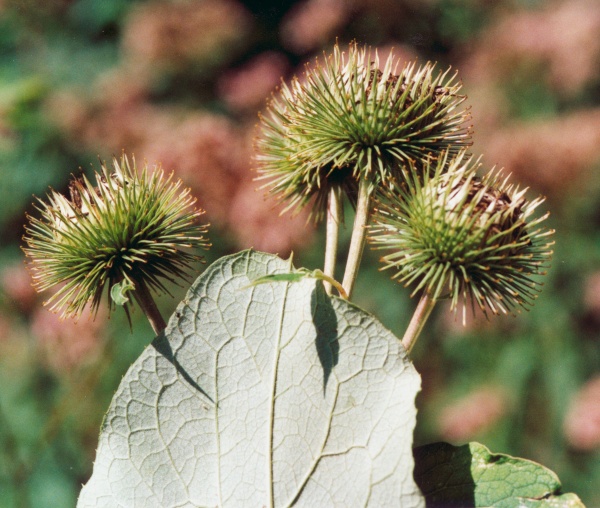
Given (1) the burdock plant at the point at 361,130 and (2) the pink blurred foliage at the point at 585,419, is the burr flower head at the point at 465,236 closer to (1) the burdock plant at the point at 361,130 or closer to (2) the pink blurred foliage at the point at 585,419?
(1) the burdock plant at the point at 361,130

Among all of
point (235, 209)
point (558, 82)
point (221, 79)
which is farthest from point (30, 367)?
point (558, 82)

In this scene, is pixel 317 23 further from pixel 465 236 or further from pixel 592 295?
pixel 465 236

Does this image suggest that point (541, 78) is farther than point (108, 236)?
Yes

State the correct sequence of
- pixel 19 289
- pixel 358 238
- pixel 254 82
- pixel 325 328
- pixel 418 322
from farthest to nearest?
pixel 254 82
pixel 19 289
pixel 358 238
pixel 418 322
pixel 325 328

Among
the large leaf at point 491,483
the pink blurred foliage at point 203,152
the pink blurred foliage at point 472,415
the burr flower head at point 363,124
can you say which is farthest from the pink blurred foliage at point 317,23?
the large leaf at point 491,483

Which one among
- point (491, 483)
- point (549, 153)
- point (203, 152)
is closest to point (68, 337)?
point (203, 152)

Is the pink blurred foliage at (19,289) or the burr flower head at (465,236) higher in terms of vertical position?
the pink blurred foliage at (19,289)

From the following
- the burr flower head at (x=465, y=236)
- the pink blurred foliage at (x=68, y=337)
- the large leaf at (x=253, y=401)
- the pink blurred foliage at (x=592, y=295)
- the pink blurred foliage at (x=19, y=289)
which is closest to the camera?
the large leaf at (x=253, y=401)
